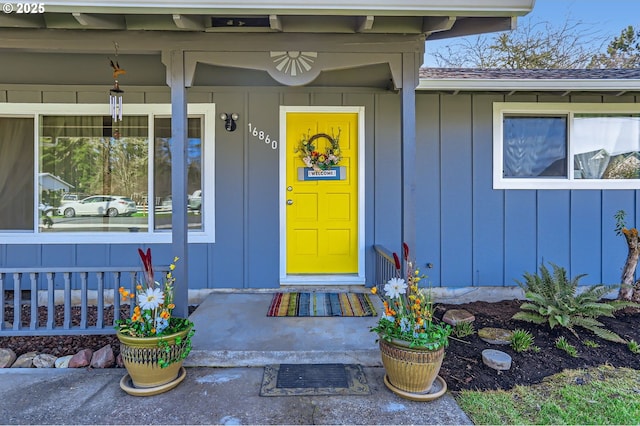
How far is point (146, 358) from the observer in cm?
218

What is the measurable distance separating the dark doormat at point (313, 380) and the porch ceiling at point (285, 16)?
93.0 inches

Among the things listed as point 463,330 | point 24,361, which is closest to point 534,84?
point 463,330

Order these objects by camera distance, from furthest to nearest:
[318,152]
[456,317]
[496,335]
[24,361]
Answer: [318,152] → [456,317] → [496,335] → [24,361]

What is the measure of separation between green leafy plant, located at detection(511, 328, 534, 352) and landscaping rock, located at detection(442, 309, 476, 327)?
447 millimetres

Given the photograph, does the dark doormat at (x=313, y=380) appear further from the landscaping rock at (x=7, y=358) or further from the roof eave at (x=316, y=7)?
the roof eave at (x=316, y=7)

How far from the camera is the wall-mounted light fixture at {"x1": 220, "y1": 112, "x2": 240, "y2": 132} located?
3918mm

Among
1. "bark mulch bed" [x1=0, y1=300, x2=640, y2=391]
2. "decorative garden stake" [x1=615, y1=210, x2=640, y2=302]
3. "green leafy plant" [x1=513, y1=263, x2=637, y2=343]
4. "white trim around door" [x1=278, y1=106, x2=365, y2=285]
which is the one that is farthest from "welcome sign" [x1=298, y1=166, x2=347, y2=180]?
"decorative garden stake" [x1=615, y1=210, x2=640, y2=302]

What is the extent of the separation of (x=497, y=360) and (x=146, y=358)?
233 centimetres

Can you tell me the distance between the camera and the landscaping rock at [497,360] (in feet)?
8.25

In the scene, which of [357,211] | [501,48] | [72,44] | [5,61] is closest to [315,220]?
[357,211]

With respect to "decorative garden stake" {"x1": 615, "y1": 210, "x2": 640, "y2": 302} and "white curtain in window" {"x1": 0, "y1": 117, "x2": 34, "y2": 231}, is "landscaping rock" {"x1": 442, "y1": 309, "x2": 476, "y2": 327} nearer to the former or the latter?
"decorative garden stake" {"x1": 615, "y1": 210, "x2": 640, "y2": 302}

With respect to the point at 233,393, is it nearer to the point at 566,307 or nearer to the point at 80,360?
the point at 80,360

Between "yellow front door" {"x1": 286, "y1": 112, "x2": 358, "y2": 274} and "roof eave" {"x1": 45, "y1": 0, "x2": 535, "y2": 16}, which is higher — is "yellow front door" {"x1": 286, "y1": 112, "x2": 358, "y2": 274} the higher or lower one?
the lower one

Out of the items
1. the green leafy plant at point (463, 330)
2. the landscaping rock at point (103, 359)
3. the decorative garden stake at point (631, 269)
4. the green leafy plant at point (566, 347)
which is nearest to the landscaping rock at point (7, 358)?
the landscaping rock at point (103, 359)
